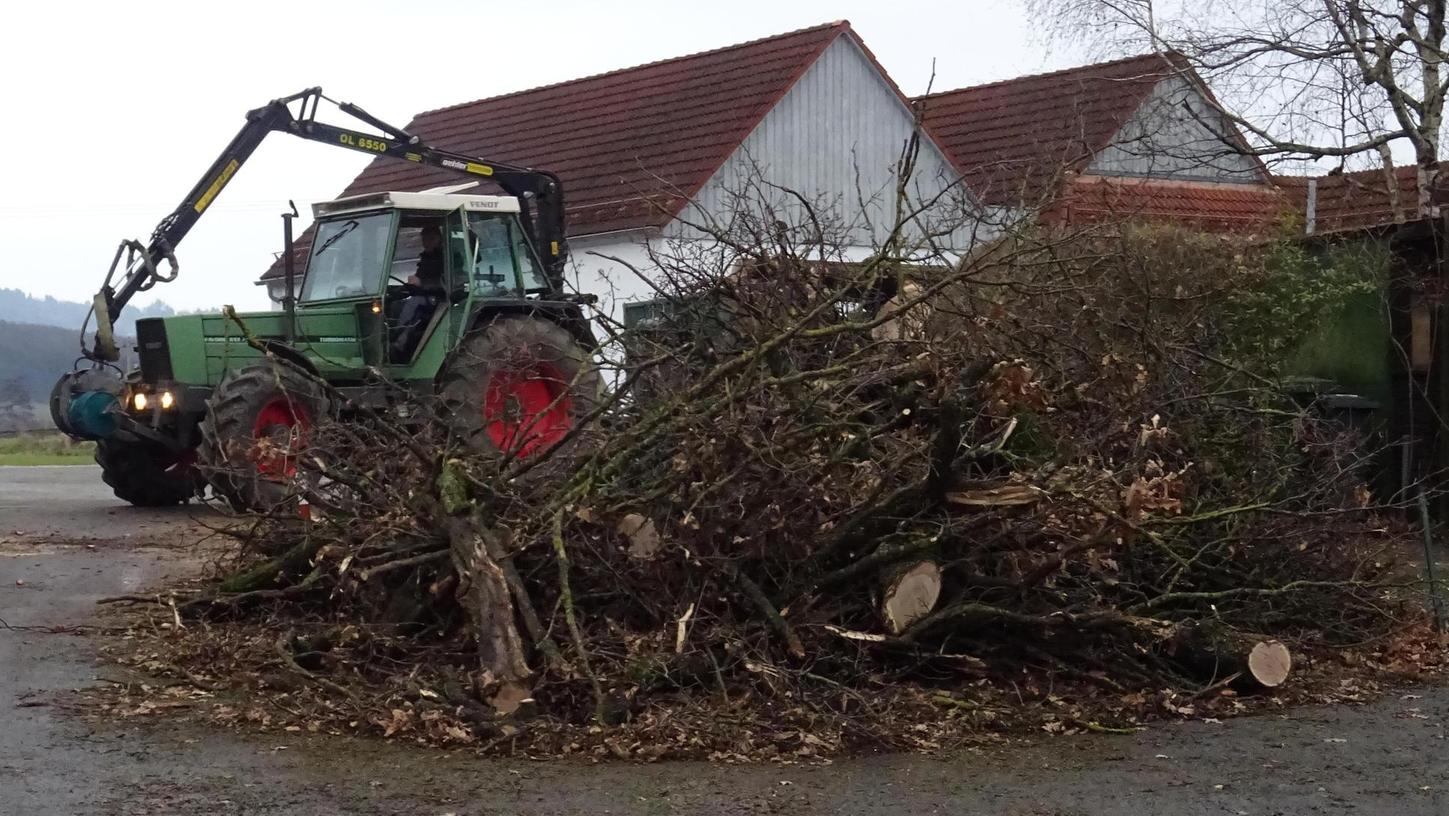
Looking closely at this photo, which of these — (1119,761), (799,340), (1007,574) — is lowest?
(1119,761)

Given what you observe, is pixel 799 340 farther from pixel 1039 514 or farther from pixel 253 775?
pixel 253 775

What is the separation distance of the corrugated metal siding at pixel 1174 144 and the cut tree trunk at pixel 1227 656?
5.91 m

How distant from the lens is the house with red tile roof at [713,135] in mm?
21875

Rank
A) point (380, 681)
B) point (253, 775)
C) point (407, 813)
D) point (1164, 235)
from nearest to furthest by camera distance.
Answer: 1. point (407, 813)
2. point (253, 775)
3. point (380, 681)
4. point (1164, 235)

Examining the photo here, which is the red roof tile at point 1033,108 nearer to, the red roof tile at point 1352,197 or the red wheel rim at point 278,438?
the red roof tile at point 1352,197

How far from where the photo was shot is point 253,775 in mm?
5773

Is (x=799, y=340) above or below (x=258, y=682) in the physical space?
above

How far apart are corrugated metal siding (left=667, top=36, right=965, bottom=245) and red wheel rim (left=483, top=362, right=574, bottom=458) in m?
8.76

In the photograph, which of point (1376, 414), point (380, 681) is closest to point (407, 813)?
point (380, 681)

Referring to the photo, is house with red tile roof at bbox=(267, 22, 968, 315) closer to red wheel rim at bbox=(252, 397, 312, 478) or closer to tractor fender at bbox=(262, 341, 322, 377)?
tractor fender at bbox=(262, 341, 322, 377)

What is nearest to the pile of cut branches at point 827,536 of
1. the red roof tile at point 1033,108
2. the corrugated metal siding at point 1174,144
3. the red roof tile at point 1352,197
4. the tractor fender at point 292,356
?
the tractor fender at point 292,356

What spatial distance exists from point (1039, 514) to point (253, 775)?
3.38 metres

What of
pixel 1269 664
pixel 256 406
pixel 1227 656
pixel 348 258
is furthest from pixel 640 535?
pixel 348 258

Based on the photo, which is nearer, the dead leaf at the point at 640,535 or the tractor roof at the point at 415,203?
the dead leaf at the point at 640,535
